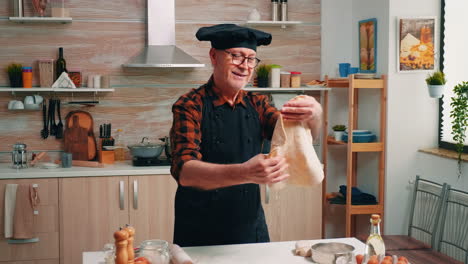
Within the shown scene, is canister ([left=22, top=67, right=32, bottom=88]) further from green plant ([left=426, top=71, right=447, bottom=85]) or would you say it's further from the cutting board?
green plant ([left=426, top=71, right=447, bottom=85])

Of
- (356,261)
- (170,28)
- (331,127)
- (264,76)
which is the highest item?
(170,28)


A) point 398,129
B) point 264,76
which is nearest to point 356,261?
point 398,129

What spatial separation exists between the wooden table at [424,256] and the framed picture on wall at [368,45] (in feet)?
4.82

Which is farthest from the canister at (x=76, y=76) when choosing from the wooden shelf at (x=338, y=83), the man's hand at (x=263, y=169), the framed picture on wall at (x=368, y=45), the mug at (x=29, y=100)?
the man's hand at (x=263, y=169)

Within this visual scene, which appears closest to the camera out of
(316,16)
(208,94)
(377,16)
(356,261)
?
(356,261)

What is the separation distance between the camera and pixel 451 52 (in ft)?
13.0

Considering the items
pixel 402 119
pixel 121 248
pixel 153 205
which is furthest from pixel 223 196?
pixel 402 119

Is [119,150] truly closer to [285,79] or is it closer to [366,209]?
[285,79]

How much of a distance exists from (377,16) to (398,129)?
86 cm

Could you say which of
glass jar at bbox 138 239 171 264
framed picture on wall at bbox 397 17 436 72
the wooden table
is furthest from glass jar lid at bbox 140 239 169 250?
framed picture on wall at bbox 397 17 436 72

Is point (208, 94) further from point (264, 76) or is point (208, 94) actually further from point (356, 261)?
point (264, 76)

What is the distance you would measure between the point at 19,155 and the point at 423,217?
2.86 meters

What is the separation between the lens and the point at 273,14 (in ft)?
14.7

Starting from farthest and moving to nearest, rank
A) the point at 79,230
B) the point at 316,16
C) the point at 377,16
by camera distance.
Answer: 1. the point at 316,16
2. the point at 377,16
3. the point at 79,230
